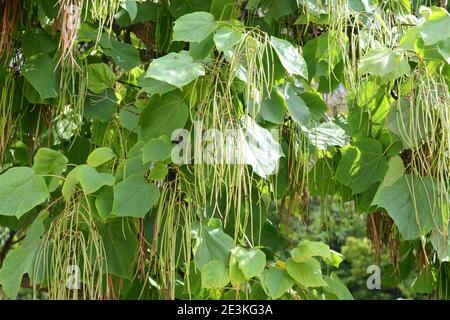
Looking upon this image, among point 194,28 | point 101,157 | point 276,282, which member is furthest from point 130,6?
point 276,282

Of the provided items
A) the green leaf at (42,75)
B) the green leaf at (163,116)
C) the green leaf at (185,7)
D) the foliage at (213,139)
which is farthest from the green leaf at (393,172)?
the green leaf at (42,75)

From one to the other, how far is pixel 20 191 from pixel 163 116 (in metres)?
0.24

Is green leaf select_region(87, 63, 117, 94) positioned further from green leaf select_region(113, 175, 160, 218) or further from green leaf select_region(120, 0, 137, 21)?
green leaf select_region(113, 175, 160, 218)

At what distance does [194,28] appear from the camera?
1.15 meters

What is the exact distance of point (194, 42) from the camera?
116 centimetres

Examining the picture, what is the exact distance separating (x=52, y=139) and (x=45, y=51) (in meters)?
0.24

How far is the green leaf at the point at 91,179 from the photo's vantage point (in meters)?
1.10

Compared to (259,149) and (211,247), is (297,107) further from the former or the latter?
(211,247)

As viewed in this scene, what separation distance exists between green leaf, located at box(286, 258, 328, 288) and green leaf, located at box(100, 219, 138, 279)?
9.9 inches

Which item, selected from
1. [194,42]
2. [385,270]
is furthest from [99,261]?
[385,270]

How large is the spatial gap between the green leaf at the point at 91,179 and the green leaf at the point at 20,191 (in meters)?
0.06

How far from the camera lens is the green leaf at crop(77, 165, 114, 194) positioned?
110cm

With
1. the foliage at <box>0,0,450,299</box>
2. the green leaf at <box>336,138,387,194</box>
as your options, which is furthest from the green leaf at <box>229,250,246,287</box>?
the green leaf at <box>336,138,387,194</box>

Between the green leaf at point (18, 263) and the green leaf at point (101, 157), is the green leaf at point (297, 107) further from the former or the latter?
the green leaf at point (18, 263)
